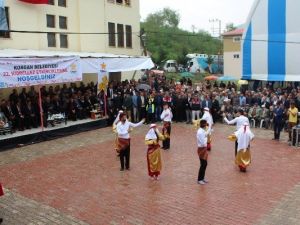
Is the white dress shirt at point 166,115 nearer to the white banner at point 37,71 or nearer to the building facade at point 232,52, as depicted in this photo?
the white banner at point 37,71

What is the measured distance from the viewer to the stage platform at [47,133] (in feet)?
51.8

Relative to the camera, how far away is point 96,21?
81.3 feet

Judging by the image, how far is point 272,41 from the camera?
23.8m

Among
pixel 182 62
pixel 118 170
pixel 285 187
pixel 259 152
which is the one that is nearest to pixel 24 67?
pixel 118 170

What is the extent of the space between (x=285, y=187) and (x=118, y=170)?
4.90 metres

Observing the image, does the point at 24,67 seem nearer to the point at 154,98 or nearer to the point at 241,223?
the point at 154,98

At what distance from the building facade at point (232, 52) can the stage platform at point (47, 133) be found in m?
30.7

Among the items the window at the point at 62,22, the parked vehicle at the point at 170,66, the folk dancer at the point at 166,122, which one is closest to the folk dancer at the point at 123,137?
the folk dancer at the point at 166,122

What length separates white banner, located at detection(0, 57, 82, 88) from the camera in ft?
48.9

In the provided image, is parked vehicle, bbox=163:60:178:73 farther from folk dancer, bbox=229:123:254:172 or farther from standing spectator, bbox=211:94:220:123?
folk dancer, bbox=229:123:254:172

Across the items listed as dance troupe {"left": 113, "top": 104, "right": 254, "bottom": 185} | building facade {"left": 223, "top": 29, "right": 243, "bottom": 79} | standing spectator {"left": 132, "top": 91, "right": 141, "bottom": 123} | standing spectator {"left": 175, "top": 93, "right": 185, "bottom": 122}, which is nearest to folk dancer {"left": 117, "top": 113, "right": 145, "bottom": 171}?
dance troupe {"left": 113, "top": 104, "right": 254, "bottom": 185}

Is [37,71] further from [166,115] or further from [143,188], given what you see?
[143,188]

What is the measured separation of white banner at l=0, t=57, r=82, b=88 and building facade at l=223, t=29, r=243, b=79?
1283 inches

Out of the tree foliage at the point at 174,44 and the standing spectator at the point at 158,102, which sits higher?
the tree foliage at the point at 174,44
